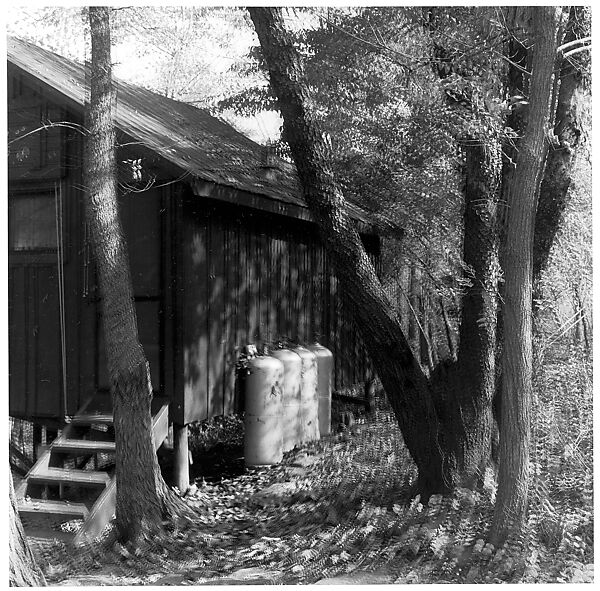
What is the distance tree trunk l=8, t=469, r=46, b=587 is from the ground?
228 mm

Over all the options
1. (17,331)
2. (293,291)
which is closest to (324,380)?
(293,291)

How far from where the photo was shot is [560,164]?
19.3 feet

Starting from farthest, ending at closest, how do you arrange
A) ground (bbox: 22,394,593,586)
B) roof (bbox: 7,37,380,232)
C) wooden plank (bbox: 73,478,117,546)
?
roof (bbox: 7,37,380,232)
wooden plank (bbox: 73,478,117,546)
ground (bbox: 22,394,593,586)

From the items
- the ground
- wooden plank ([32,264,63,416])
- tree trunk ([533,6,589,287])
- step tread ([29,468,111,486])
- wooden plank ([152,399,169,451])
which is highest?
tree trunk ([533,6,589,287])

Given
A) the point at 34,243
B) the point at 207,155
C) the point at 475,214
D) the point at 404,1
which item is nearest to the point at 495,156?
the point at 475,214

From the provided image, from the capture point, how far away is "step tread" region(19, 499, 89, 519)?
5730 mm

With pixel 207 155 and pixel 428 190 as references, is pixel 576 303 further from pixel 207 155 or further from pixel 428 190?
pixel 207 155

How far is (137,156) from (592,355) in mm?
4047

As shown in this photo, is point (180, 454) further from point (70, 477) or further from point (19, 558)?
point (19, 558)

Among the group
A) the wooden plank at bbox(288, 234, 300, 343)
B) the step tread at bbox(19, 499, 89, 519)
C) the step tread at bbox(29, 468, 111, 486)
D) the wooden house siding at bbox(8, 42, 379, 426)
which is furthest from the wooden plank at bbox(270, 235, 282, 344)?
the step tread at bbox(19, 499, 89, 519)

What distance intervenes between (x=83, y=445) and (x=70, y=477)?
304mm

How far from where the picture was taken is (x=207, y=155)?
6703 millimetres

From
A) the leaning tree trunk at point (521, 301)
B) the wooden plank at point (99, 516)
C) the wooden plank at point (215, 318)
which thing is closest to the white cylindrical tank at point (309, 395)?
the wooden plank at point (215, 318)

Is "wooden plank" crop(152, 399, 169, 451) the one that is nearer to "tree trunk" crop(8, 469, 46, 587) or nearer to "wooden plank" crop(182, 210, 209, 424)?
"wooden plank" crop(182, 210, 209, 424)
